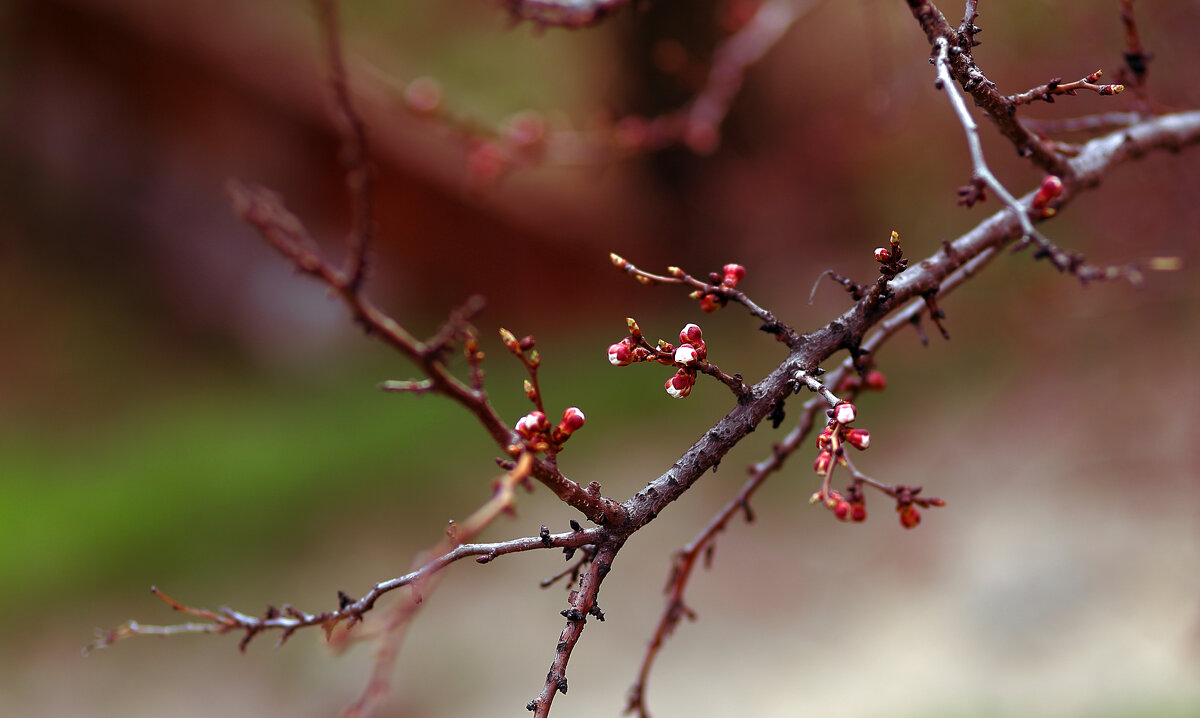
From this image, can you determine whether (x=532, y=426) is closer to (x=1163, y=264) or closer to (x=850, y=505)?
(x=850, y=505)

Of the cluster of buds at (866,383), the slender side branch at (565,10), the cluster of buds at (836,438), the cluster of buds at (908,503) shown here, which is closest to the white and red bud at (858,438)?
the cluster of buds at (836,438)

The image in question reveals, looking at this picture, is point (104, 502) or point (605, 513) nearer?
point (605, 513)

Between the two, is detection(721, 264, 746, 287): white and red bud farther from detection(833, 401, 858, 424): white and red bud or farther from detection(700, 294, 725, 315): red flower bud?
detection(833, 401, 858, 424): white and red bud

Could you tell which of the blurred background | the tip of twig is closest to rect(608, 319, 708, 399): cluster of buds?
the tip of twig

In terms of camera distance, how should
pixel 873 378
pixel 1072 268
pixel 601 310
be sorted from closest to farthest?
1. pixel 1072 268
2. pixel 873 378
3. pixel 601 310

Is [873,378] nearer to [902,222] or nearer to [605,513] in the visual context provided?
[605,513]

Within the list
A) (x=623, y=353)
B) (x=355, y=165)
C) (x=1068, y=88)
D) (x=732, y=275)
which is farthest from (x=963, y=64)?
(x=355, y=165)

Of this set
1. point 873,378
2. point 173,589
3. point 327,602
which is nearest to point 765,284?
point 327,602

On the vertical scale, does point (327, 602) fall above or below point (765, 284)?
below

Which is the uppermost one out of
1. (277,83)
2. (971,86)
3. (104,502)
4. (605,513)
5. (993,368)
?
(277,83)
